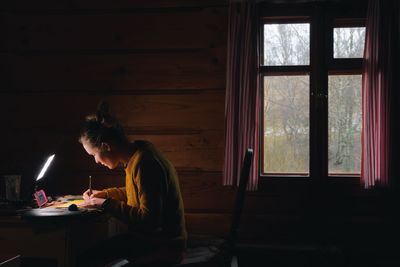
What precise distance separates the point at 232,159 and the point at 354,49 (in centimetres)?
149

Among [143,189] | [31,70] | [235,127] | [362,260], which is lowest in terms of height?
[362,260]

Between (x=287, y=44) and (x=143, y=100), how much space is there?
142 cm

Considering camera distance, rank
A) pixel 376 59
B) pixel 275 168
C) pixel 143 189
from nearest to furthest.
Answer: pixel 143 189, pixel 376 59, pixel 275 168

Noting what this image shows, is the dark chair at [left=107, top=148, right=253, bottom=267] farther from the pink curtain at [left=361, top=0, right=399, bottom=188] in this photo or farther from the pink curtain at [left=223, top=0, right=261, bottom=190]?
the pink curtain at [left=361, top=0, right=399, bottom=188]

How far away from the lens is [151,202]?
2.59 meters

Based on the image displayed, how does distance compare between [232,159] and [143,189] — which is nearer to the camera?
[143,189]

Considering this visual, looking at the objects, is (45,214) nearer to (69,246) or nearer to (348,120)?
(69,246)

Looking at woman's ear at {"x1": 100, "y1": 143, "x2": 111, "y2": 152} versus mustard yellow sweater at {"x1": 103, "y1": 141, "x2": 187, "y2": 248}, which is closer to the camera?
mustard yellow sweater at {"x1": 103, "y1": 141, "x2": 187, "y2": 248}

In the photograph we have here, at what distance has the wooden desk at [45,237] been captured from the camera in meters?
2.65

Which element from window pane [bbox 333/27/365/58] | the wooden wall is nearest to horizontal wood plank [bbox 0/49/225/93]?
the wooden wall

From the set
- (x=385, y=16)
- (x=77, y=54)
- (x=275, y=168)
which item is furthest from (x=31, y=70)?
(x=385, y=16)

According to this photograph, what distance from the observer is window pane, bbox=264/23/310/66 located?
3.90m

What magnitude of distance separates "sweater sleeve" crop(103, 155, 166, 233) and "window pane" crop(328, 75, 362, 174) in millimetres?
1890

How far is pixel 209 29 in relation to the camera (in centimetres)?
390
